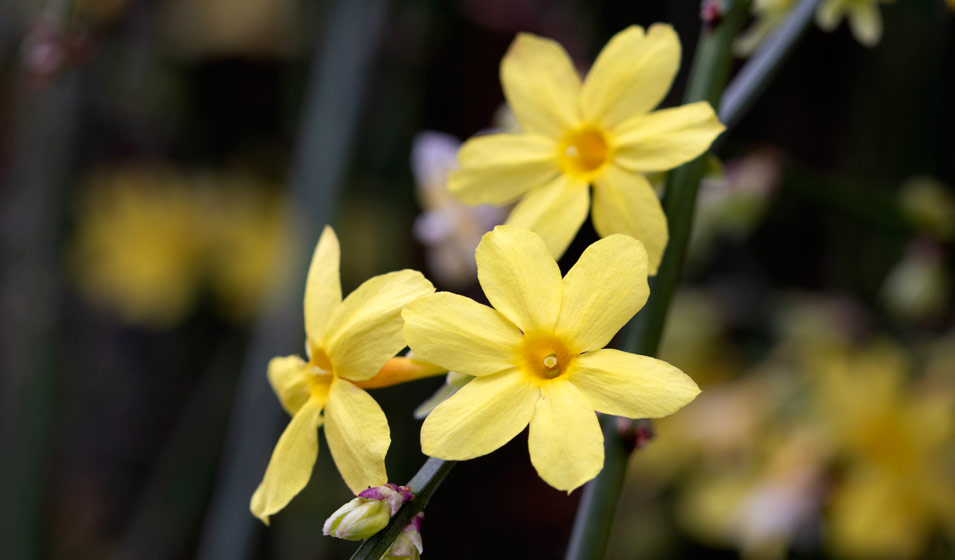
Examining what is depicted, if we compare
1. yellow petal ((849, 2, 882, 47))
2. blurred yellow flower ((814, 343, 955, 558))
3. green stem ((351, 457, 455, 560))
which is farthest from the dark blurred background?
green stem ((351, 457, 455, 560))

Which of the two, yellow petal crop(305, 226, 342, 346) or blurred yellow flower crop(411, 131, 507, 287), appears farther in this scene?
blurred yellow flower crop(411, 131, 507, 287)

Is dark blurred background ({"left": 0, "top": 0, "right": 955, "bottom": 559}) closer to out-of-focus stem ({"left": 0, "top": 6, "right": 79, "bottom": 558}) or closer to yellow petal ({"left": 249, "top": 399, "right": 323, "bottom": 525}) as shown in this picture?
out-of-focus stem ({"left": 0, "top": 6, "right": 79, "bottom": 558})

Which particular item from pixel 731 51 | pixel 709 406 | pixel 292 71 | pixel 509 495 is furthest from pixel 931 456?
pixel 292 71

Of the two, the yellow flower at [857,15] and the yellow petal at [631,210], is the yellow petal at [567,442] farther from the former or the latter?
the yellow flower at [857,15]

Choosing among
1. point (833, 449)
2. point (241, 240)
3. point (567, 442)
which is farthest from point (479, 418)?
point (241, 240)

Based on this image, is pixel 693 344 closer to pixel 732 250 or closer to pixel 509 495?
pixel 732 250
